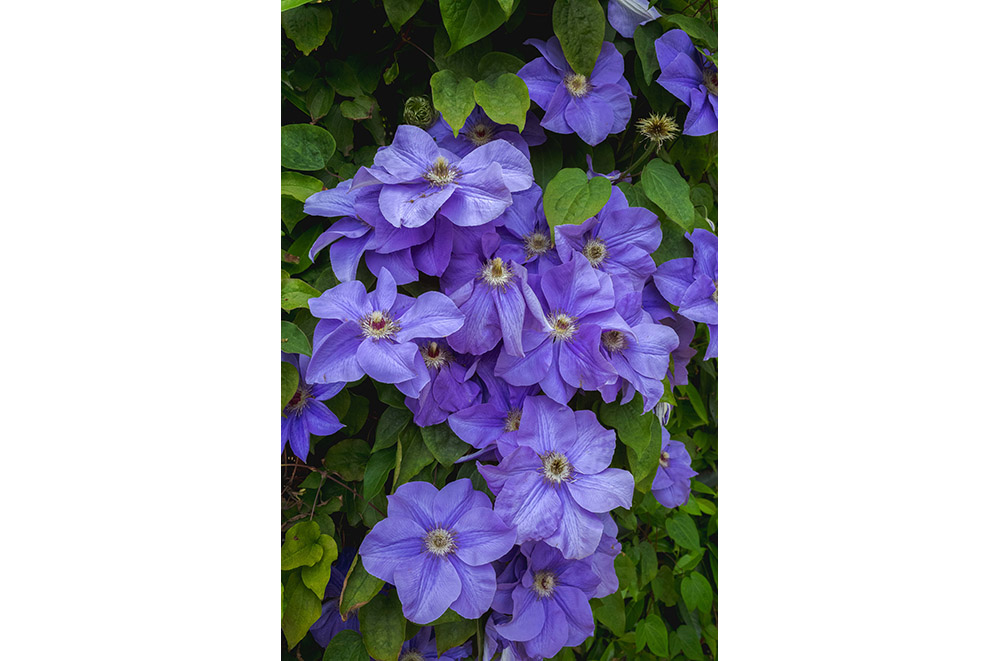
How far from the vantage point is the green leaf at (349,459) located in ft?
3.06

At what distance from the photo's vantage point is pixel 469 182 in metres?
0.85

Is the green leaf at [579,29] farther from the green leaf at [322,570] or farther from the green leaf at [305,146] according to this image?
the green leaf at [322,570]

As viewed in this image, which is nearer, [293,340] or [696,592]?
[293,340]

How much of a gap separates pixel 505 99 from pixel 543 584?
0.61 m

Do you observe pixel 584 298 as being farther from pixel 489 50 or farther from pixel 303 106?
pixel 303 106

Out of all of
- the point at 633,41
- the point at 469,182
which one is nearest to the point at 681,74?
the point at 633,41

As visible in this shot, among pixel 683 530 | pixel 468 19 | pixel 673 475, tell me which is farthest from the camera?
pixel 683 530

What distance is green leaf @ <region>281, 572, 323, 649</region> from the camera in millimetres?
912

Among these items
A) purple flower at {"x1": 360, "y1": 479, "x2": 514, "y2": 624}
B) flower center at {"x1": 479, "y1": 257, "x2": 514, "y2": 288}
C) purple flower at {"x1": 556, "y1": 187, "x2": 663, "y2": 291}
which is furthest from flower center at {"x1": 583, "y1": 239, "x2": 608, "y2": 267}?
purple flower at {"x1": 360, "y1": 479, "x2": 514, "y2": 624}

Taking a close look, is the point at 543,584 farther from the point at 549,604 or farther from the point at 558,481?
the point at 558,481

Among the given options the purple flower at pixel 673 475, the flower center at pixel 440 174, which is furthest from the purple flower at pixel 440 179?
the purple flower at pixel 673 475

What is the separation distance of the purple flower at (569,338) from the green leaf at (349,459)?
22cm

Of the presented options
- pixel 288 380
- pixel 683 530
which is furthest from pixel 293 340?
pixel 683 530

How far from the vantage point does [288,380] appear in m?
0.90
